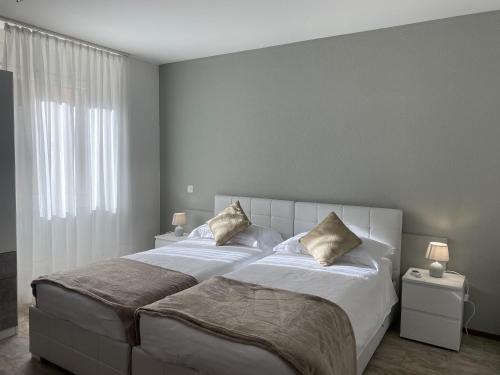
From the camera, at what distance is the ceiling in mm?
3138

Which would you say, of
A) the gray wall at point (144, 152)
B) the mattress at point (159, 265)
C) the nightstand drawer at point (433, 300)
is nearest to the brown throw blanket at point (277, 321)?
the mattress at point (159, 265)

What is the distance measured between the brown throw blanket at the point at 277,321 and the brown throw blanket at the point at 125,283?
0.57 ft

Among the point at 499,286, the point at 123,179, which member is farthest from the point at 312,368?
the point at 123,179

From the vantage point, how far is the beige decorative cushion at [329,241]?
3350 mm

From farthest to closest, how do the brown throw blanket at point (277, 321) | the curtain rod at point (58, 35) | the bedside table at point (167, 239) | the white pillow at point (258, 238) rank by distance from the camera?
the bedside table at point (167, 239) → the white pillow at point (258, 238) → the curtain rod at point (58, 35) → the brown throw blanket at point (277, 321)

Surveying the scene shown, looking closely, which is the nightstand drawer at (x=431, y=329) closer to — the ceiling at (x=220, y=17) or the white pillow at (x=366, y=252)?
the white pillow at (x=366, y=252)

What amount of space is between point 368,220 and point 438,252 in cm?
71

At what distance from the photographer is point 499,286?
3348mm

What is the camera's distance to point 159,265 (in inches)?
130

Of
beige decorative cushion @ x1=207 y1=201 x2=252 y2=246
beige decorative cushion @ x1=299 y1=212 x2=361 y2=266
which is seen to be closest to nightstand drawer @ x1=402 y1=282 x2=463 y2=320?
beige decorative cushion @ x1=299 y1=212 x2=361 y2=266

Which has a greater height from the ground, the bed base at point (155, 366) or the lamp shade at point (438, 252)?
the lamp shade at point (438, 252)

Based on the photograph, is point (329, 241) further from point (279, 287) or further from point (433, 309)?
point (433, 309)

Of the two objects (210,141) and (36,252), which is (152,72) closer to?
(210,141)

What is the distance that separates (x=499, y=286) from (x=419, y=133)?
1.54m
